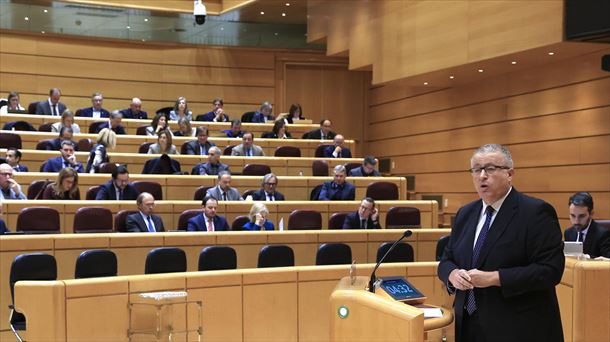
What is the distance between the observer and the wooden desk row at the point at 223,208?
7691 mm

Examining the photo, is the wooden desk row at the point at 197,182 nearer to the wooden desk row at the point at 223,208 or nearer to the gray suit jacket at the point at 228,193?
the gray suit jacket at the point at 228,193

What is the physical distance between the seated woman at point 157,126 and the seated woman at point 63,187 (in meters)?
3.68

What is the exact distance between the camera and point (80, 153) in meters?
10.6

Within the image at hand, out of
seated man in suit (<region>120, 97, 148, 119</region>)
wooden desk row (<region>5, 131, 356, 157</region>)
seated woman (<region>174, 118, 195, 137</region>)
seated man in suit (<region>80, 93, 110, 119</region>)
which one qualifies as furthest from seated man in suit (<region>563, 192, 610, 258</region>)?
seated man in suit (<region>80, 93, 110, 119</region>)

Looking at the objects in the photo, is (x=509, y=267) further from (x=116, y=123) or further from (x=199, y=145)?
(x=116, y=123)

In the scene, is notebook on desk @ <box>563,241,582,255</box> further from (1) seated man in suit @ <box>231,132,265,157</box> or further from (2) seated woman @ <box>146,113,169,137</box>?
(2) seated woman @ <box>146,113,169,137</box>

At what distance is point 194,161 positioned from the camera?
36.0 ft

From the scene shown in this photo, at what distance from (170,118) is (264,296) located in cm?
904

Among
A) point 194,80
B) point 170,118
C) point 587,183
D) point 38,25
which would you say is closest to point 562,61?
point 587,183

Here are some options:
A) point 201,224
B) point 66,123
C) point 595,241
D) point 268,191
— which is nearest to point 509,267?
point 595,241

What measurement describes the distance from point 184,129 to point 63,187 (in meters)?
4.52

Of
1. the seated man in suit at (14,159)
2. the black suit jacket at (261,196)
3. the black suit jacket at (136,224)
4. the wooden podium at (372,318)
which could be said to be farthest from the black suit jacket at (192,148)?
the wooden podium at (372,318)

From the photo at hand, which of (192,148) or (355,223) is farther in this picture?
(192,148)

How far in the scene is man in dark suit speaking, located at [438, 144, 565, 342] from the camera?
2.77 metres
